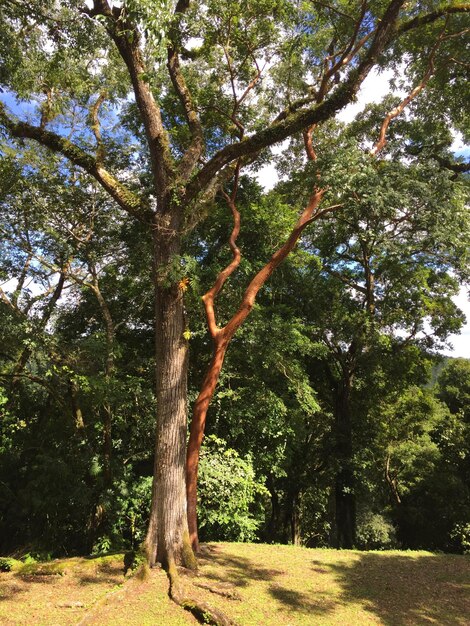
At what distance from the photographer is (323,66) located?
9023 mm

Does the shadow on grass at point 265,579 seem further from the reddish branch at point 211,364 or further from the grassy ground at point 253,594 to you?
the reddish branch at point 211,364

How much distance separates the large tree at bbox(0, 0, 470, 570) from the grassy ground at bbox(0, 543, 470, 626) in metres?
0.67

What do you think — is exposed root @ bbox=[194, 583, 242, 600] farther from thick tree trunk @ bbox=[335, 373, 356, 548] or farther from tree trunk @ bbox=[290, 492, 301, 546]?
tree trunk @ bbox=[290, 492, 301, 546]

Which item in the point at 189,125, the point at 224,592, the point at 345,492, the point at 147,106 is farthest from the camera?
the point at 345,492

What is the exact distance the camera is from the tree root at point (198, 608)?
4.07 metres

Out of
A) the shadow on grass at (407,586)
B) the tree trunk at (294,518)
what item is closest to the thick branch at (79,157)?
the shadow on grass at (407,586)

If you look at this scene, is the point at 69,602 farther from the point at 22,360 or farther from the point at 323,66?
the point at 323,66

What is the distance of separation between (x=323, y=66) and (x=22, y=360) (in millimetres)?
8909

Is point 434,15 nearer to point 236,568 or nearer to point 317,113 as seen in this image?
point 317,113

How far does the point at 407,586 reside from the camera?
559 cm

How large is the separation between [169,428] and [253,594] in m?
2.13

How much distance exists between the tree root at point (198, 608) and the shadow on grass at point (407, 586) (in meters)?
1.64

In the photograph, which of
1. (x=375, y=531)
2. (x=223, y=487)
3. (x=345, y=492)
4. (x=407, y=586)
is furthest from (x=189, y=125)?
(x=375, y=531)

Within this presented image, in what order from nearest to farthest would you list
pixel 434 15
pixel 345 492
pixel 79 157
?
pixel 79 157, pixel 434 15, pixel 345 492
